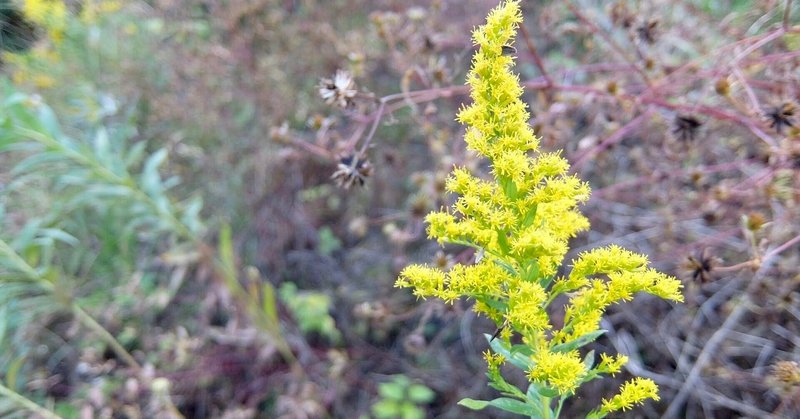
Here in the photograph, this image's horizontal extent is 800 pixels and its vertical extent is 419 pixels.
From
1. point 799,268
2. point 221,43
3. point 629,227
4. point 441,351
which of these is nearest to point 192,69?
point 221,43

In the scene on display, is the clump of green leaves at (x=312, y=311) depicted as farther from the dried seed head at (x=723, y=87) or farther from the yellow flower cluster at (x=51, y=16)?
the yellow flower cluster at (x=51, y=16)

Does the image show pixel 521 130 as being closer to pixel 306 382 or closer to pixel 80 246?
pixel 306 382

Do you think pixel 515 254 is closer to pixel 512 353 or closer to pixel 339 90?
pixel 512 353

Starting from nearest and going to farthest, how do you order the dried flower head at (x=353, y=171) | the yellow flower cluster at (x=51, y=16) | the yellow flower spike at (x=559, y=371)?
1. the yellow flower spike at (x=559, y=371)
2. the dried flower head at (x=353, y=171)
3. the yellow flower cluster at (x=51, y=16)

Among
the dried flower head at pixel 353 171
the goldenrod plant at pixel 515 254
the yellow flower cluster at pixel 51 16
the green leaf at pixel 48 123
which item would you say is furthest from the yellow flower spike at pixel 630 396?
the yellow flower cluster at pixel 51 16

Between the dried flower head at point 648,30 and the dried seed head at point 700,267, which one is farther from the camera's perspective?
the dried flower head at point 648,30

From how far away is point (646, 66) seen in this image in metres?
2.07

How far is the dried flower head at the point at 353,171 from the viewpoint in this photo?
1744mm

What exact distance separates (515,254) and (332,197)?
2.51 metres

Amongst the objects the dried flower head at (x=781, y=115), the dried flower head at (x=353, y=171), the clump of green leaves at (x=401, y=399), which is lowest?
the clump of green leaves at (x=401, y=399)

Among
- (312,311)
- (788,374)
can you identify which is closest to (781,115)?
(788,374)

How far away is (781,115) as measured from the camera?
174 cm

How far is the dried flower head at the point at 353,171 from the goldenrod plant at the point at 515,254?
708mm

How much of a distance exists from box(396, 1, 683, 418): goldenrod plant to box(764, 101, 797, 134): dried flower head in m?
1.05
